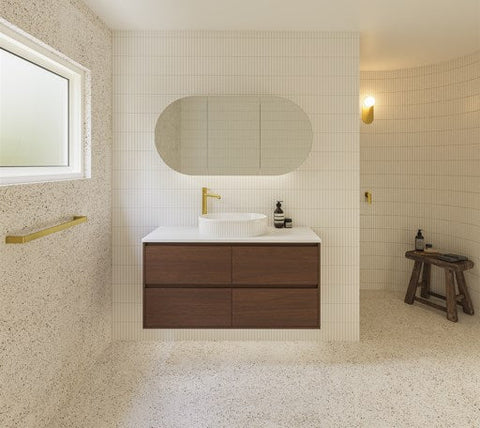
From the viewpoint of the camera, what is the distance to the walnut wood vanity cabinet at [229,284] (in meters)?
2.76

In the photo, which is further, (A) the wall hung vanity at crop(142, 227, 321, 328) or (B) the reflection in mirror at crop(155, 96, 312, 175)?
(B) the reflection in mirror at crop(155, 96, 312, 175)

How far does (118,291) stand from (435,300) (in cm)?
284

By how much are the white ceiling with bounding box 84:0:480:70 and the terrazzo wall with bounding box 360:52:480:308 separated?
2.22 ft

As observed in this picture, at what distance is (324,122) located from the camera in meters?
3.21

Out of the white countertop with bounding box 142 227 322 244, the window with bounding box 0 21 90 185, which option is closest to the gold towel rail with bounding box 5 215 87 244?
the window with bounding box 0 21 90 185

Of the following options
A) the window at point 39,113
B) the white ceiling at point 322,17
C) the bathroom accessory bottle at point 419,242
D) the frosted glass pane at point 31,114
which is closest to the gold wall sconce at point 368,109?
the white ceiling at point 322,17

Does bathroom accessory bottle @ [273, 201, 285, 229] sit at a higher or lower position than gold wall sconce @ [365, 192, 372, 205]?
lower

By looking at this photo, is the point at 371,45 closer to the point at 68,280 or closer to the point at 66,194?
the point at 66,194

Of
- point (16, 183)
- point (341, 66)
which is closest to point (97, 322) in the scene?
point (16, 183)

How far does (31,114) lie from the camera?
2.30 metres

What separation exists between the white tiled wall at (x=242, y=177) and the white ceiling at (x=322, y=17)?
141mm

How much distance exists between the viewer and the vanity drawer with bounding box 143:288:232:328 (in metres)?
2.77

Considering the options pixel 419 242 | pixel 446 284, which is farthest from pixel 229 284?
pixel 419 242

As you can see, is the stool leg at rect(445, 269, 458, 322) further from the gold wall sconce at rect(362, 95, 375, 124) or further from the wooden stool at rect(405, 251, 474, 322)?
the gold wall sconce at rect(362, 95, 375, 124)
